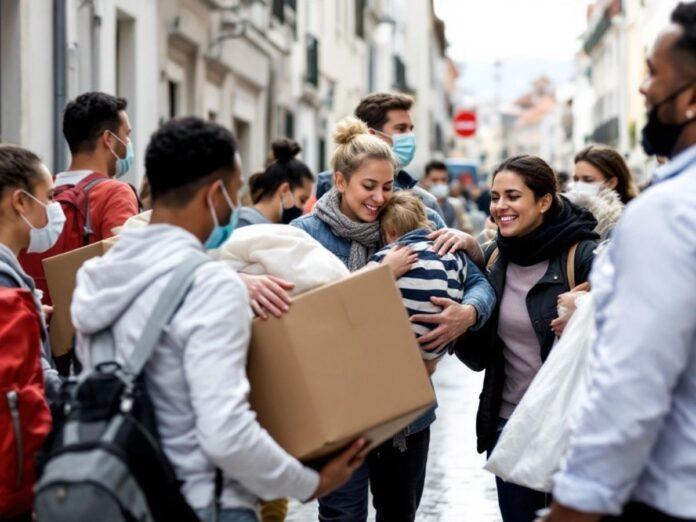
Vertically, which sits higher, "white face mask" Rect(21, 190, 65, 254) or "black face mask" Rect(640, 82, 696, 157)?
"black face mask" Rect(640, 82, 696, 157)

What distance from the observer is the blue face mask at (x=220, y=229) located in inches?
140

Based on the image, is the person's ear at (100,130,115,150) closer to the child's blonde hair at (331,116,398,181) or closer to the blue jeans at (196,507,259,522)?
the child's blonde hair at (331,116,398,181)

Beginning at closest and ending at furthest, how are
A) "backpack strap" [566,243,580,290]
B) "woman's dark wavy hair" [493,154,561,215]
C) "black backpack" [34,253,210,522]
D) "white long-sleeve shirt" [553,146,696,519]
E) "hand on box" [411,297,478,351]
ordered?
"white long-sleeve shirt" [553,146,696,519], "black backpack" [34,253,210,522], "hand on box" [411,297,478,351], "backpack strap" [566,243,580,290], "woman's dark wavy hair" [493,154,561,215]

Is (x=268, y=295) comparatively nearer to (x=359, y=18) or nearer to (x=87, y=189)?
(x=87, y=189)

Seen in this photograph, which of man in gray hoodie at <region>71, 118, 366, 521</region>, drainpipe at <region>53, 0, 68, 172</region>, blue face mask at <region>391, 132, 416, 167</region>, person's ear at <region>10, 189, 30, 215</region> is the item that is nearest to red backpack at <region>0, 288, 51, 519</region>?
man in gray hoodie at <region>71, 118, 366, 521</region>

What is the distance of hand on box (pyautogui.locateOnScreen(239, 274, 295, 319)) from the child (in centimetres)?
95

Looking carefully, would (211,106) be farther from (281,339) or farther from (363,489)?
(281,339)

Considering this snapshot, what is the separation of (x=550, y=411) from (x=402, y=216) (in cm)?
132

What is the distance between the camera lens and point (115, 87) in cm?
1407

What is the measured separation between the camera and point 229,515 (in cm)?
354

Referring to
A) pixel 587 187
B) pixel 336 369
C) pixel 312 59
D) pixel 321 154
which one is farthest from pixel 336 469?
pixel 321 154

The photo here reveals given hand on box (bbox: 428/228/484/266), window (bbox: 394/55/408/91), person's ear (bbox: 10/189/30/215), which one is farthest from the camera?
window (bbox: 394/55/408/91)

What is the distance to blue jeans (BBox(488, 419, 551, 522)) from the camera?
519 centimetres

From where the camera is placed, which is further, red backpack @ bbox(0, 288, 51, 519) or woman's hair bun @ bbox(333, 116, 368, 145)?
woman's hair bun @ bbox(333, 116, 368, 145)
